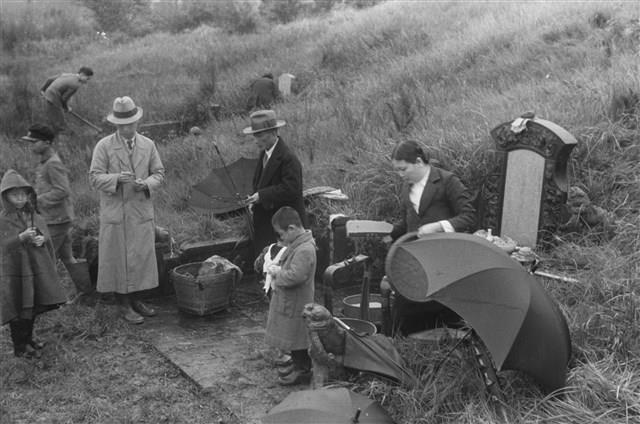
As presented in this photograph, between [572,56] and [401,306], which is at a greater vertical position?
[572,56]

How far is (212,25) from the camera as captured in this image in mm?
32719

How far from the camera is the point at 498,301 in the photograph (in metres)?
4.03

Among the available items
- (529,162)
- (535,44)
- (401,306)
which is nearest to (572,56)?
(535,44)

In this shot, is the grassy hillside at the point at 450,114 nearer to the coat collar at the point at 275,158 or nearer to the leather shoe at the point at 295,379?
the leather shoe at the point at 295,379

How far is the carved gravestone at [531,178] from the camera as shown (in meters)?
6.44

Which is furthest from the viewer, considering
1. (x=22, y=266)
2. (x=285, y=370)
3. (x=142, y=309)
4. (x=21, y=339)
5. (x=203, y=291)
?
(x=142, y=309)

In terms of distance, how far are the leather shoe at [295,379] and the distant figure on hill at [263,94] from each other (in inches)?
355

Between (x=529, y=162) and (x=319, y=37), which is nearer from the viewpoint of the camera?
(x=529, y=162)

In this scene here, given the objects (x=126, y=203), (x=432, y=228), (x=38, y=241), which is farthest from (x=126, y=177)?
(x=432, y=228)

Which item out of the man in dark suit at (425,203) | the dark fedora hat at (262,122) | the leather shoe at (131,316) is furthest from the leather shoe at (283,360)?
the dark fedora hat at (262,122)

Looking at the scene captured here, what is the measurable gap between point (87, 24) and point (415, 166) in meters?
28.7

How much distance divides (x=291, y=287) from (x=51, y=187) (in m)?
3.15

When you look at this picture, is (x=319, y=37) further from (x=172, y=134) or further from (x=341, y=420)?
(x=341, y=420)

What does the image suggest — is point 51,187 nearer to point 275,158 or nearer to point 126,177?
point 126,177
